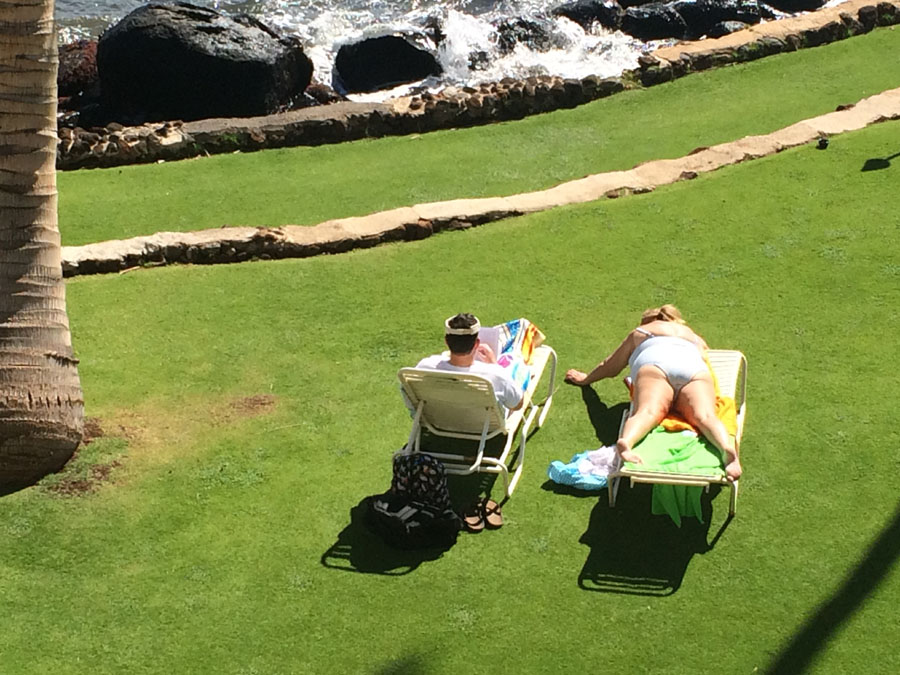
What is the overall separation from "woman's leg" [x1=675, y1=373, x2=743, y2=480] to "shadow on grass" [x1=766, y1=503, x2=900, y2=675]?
0.77m

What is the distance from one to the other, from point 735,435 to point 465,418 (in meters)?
1.55

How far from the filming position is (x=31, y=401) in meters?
6.96

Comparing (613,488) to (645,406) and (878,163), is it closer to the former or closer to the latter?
(645,406)

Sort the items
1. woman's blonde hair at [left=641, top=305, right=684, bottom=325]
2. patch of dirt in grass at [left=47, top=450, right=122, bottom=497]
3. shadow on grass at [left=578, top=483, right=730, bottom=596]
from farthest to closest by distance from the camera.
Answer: woman's blonde hair at [left=641, top=305, right=684, bottom=325] < patch of dirt in grass at [left=47, top=450, right=122, bottom=497] < shadow on grass at [left=578, top=483, right=730, bottom=596]

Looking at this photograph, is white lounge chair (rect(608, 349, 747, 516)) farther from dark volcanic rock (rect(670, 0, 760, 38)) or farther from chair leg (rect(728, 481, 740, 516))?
dark volcanic rock (rect(670, 0, 760, 38))

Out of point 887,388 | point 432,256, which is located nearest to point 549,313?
point 432,256

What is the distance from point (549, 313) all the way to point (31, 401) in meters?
3.70

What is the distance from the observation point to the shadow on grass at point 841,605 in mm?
5488

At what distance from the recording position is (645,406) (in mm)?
6672

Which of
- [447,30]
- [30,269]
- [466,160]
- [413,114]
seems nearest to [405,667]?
[30,269]

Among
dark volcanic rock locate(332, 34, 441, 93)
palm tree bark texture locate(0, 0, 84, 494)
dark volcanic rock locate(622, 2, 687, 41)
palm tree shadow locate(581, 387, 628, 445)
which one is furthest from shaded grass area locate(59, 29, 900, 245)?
dark volcanic rock locate(622, 2, 687, 41)

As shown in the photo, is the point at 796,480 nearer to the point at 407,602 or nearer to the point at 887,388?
the point at 887,388

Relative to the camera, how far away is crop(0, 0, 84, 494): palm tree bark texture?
682 centimetres

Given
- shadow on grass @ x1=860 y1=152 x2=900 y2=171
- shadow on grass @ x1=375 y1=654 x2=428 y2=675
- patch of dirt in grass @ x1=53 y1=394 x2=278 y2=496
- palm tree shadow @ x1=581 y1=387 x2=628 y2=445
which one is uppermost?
shadow on grass @ x1=860 y1=152 x2=900 y2=171
